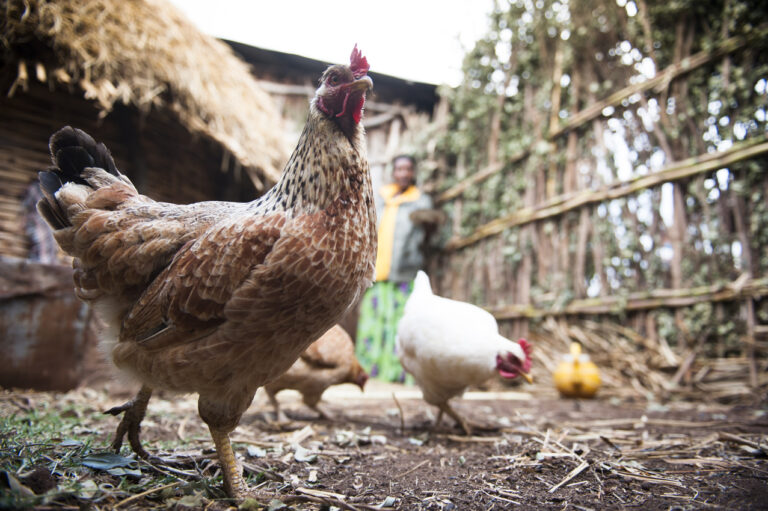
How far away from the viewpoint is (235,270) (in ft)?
5.08

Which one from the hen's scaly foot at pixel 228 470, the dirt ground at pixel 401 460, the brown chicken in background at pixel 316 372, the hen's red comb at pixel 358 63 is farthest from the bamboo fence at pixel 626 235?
the hen's scaly foot at pixel 228 470

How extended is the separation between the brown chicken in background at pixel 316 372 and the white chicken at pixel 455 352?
1.83 feet

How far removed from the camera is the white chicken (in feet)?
8.99

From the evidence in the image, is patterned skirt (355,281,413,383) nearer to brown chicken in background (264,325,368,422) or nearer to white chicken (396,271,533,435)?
brown chicken in background (264,325,368,422)

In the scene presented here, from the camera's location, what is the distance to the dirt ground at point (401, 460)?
1.56m

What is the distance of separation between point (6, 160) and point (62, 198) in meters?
2.61

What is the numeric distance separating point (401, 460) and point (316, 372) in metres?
1.06

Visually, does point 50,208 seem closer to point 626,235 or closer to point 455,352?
point 455,352

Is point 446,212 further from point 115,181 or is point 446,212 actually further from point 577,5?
point 115,181

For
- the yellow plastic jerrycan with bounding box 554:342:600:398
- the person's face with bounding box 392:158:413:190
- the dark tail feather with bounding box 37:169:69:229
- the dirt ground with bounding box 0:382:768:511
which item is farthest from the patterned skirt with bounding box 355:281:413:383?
the dark tail feather with bounding box 37:169:69:229

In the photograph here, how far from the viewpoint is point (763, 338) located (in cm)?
348

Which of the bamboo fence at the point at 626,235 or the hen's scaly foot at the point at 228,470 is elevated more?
the bamboo fence at the point at 626,235

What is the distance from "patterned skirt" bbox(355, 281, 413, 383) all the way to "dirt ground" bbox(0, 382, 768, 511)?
2491 millimetres

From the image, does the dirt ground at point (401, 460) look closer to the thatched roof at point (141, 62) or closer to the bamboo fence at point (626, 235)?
the bamboo fence at point (626, 235)
